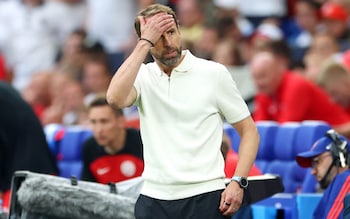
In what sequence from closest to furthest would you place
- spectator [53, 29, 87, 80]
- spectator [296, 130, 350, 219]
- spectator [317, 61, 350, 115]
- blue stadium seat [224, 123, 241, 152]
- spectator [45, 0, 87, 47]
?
1. spectator [296, 130, 350, 219]
2. blue stadium seat [224, 123, 241, 152]
3. spectator [317, 61, 350, 115]
4. spectator [53, 29, 87, 80]
5. spectator [45, 0, 87, 47]

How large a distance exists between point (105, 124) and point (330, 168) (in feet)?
8.38

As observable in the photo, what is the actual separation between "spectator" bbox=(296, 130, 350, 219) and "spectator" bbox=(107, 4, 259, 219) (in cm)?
112

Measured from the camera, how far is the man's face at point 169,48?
5898 mm

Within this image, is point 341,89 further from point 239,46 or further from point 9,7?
point 9,7

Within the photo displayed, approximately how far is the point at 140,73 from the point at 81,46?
839 cm

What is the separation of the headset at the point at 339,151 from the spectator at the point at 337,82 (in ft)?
10.3

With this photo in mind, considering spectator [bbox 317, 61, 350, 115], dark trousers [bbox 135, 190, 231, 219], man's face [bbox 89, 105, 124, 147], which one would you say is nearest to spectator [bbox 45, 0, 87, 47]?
spectator [bbox 317, 61, 350, 115]

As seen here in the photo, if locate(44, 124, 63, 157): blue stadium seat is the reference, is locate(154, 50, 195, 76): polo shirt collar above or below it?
above

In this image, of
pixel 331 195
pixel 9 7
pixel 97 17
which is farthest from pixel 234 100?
pixel 9 7

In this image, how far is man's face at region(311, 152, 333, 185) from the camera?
7398mm

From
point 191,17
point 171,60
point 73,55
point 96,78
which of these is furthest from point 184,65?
point 73,55

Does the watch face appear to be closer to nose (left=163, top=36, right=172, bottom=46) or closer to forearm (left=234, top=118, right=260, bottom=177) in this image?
forearm (left=234, top=118, right=260, bottom=177)

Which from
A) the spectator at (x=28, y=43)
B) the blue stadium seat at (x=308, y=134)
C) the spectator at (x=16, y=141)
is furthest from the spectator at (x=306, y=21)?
the spectator at (x=16, y=141)

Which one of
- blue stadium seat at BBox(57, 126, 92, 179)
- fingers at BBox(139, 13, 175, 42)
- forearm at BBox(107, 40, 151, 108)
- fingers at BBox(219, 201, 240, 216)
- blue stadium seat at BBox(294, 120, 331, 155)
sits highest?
fingers at BBox(139, 13, 175, 42)
